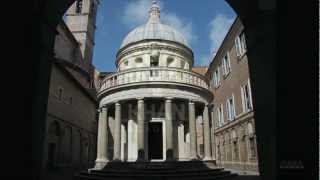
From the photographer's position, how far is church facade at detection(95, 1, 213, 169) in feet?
64.7

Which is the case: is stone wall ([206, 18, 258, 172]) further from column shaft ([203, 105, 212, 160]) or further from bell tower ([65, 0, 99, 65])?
bell tower ([65, 0, 99, 65])

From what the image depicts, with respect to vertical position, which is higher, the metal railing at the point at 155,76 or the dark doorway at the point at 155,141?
the metal railing at the point at 155,76

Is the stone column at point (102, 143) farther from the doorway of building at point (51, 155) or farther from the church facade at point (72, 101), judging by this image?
the doorway of building at point (51, 155)

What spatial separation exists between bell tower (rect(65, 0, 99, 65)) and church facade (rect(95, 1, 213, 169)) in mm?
23282

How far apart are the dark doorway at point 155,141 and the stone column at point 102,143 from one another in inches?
134

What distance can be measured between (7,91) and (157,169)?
12881 mm

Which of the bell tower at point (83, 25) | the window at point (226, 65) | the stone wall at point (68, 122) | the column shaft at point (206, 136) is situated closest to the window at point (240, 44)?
the window at point (226, 65)

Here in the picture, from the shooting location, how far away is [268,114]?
5.71m

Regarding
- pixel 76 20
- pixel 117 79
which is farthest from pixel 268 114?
pixel 76 20

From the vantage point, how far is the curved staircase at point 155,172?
53.5 feet

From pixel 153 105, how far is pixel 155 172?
628 cm

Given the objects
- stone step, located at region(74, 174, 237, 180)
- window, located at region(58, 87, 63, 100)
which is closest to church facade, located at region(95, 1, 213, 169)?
stone step, located at region(74, 174, 237, 180)

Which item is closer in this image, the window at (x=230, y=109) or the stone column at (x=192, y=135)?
the stone column at (x=192, y=135)

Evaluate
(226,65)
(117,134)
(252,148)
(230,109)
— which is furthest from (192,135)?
(226,65)
